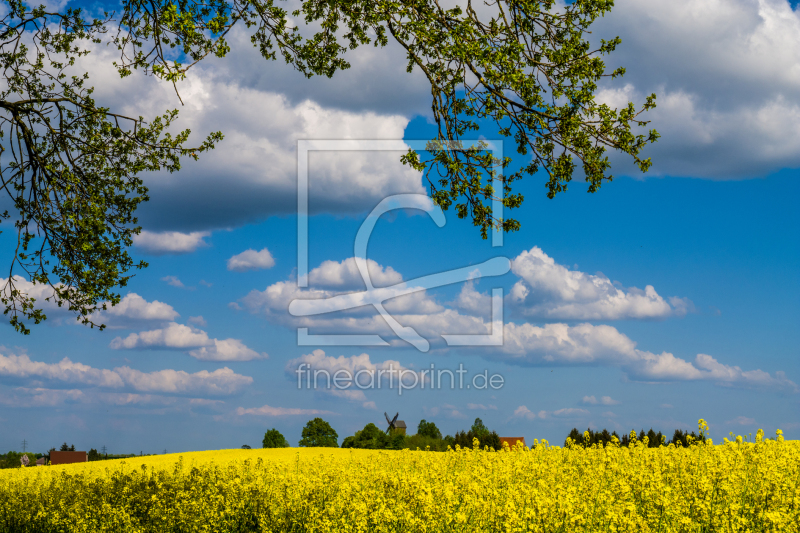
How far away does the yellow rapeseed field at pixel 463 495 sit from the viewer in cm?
609

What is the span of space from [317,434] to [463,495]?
4075cm

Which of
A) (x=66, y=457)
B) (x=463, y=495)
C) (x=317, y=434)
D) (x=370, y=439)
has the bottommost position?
(x=66, y=457)

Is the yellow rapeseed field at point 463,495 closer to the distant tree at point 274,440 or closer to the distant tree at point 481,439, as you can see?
the distant tree at point 481,439

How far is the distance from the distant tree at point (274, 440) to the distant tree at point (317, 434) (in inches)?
382

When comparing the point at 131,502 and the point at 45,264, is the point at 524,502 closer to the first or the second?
the point at 131,502

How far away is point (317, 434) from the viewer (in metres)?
46.2

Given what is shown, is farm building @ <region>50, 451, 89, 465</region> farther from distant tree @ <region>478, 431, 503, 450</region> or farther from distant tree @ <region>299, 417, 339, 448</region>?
distant tree @ <region>478, 431, 503, 450</region>

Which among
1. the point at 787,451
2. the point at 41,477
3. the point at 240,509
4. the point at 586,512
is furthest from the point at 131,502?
the point at 787,451

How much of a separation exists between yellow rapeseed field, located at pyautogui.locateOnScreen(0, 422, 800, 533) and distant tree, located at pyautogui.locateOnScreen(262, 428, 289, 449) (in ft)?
78.2

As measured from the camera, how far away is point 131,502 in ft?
31.1

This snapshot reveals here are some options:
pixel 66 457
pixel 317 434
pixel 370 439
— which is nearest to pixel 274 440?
pixel 370 439

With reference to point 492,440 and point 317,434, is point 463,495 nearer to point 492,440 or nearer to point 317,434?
point 492,440

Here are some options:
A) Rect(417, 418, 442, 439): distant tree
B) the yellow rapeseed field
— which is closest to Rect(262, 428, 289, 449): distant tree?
Rect(417, 418, 442, 439): distant tree

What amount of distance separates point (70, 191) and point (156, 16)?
392 centimetres
